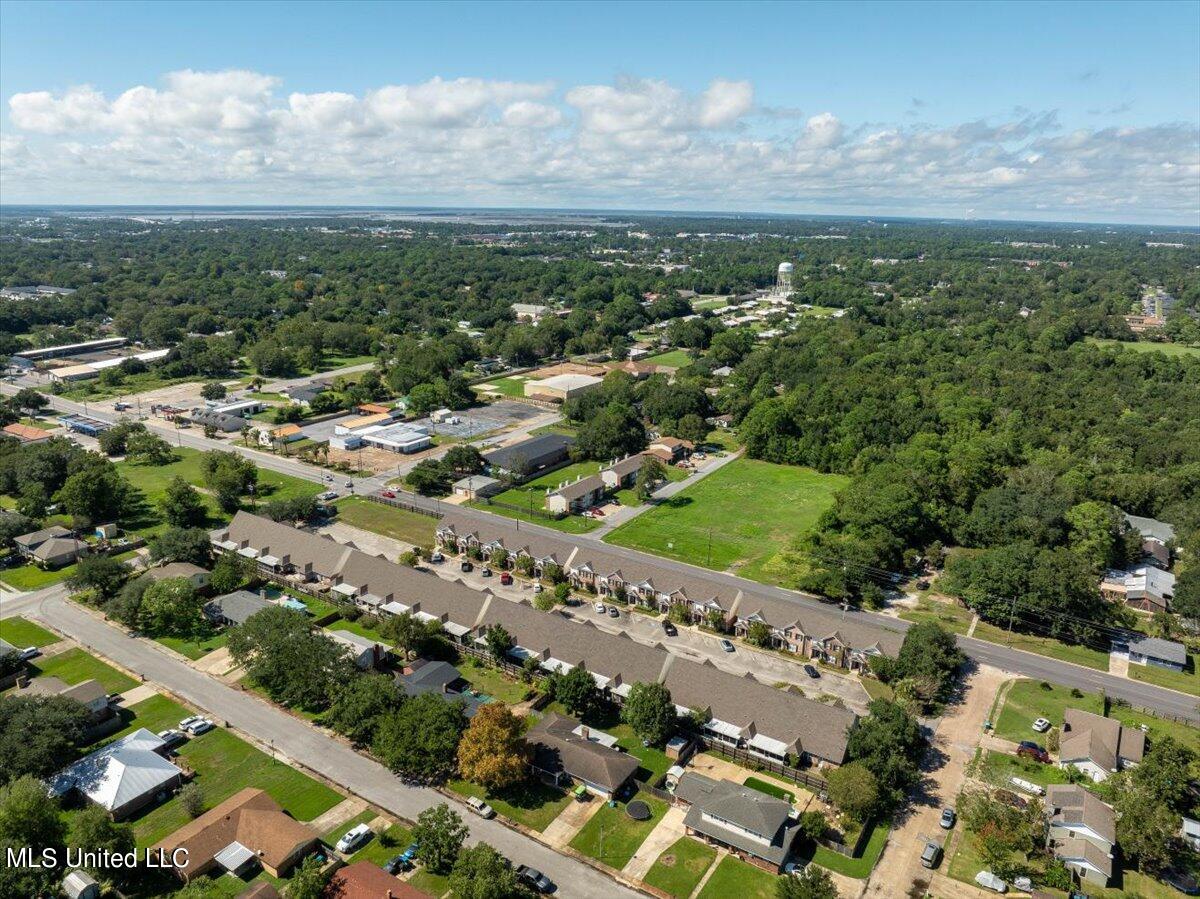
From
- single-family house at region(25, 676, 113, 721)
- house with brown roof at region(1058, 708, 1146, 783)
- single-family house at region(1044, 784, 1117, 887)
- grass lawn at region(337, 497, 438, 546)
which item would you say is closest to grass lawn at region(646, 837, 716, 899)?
single-family house at region(1044, 784, 1117, 887)

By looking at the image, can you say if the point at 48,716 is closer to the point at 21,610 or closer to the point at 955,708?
the point at 21,610

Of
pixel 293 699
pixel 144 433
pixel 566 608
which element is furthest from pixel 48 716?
pixel 144 433

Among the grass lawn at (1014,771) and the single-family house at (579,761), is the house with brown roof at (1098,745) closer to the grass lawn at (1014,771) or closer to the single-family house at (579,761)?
the grass lawn at (1014,771)

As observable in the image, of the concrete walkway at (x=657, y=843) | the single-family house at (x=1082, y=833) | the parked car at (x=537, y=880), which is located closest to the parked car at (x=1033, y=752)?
the single-family house at (x=1082, y=833)

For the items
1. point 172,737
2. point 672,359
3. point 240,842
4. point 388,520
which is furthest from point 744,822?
point 672,359

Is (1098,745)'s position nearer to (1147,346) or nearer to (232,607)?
(232,607)

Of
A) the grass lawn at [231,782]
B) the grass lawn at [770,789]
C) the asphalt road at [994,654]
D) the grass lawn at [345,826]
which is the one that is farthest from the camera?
the asphalt road at [994,654]

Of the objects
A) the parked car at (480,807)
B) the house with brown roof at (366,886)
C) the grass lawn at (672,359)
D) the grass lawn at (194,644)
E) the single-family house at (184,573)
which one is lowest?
the parked car at (480,807)
